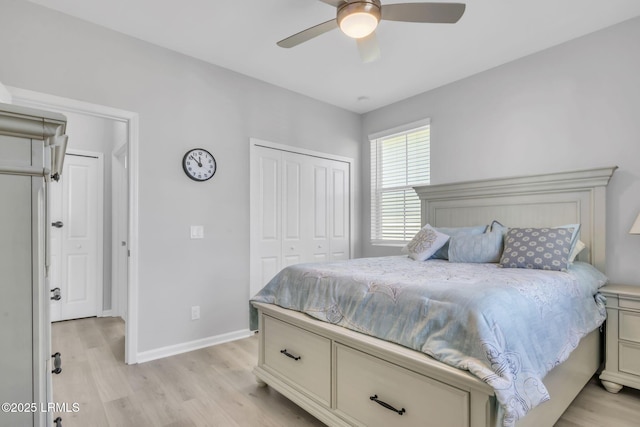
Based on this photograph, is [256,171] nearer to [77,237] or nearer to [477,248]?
[477,248]

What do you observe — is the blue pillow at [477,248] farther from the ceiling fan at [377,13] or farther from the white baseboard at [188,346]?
the white baseboard at [188,346]

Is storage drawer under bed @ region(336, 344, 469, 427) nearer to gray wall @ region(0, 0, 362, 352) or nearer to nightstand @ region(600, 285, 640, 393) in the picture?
nightstand @ region(600, 285, 640, 393)

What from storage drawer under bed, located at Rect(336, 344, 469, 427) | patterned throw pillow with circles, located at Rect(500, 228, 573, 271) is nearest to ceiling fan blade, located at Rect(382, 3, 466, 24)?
patterned throw pillow with circles, located at Rect(500, 228, 573, 271)

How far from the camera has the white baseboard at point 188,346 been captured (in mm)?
2831

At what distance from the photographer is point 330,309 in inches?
76.9

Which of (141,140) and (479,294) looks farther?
(141,140)

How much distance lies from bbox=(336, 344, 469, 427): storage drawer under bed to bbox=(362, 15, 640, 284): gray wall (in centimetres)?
221

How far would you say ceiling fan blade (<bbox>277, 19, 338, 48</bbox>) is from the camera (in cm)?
204

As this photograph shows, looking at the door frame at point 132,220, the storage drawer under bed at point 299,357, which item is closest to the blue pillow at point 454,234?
the storage drawer under bed at point 299,357

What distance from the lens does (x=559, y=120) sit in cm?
296

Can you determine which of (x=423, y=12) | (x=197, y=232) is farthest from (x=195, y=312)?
(x=423, y=12)

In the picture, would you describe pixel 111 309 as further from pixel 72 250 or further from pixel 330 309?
pixel 330 309

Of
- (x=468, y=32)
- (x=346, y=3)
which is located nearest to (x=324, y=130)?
(x=468, y=32)

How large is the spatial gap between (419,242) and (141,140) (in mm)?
2591
